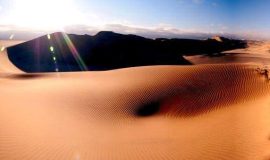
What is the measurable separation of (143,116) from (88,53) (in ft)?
114

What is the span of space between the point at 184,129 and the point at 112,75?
432 inches

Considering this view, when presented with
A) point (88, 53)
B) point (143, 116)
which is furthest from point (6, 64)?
point (143, 116)

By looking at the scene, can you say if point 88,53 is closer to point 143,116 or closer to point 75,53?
point 75,53

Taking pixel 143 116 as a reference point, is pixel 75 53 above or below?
above

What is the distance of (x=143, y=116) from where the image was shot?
12344 millimetres

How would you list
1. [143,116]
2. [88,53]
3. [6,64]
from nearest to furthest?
[143,116]
[6,64]
[88,53]

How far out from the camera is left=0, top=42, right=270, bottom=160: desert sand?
26.2 feet

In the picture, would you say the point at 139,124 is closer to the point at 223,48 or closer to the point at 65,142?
the point at 65,142

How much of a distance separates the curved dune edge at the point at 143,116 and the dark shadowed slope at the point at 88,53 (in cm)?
2248

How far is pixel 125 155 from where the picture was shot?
311 inches

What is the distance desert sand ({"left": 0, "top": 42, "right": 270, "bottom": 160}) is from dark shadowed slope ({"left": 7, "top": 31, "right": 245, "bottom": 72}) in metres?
22.3

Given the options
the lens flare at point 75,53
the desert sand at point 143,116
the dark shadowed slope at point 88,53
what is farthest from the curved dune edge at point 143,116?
the lens flare at point 75,53

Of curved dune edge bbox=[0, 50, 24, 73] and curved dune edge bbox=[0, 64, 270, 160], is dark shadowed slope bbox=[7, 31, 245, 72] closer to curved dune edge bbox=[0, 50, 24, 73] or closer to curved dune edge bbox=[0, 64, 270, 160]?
curved dune edge bbox=[0, 50, 24, 73]

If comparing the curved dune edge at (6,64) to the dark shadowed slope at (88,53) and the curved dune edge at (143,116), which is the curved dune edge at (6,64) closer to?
the dark shadowed slope at (88,53)
